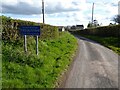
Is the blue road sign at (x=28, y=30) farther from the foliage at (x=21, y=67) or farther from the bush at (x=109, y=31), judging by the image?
the bush at (x=109, y=31)

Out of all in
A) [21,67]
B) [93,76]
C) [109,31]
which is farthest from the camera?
[109,31]

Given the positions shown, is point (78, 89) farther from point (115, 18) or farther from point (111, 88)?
point (115, 18)

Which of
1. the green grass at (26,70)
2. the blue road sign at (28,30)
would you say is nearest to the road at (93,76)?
the green grass at (26,70)

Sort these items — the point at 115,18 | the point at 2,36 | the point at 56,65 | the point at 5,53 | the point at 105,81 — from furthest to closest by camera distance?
the point at 115,18 → the point at 2,36 → the point at 56,65 → the point at 5,53 → the point at 105,81

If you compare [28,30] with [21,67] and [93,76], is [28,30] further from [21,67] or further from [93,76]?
[93,76]

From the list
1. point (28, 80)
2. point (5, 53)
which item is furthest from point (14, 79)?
point (5, 53)

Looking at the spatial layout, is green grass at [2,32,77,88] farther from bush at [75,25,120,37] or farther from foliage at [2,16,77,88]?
bush at [75,25,120,37]

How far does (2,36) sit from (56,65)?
11.8ft

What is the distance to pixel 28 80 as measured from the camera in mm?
11219

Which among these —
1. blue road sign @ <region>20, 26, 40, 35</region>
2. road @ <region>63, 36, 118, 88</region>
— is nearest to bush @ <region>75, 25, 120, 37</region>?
road @ <region>63, 36, 118, 88</region>

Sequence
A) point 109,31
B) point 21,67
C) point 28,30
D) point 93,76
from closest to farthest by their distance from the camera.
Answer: point 21,67 < point 93,76 < point 28,30 < point 109,31

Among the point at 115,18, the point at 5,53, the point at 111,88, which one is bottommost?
the point at 111,88

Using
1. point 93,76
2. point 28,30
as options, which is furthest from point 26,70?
point 28,30

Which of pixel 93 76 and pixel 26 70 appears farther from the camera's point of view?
pixel 93 76
